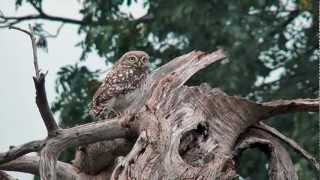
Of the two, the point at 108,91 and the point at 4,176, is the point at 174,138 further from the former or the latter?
the point at 108,91

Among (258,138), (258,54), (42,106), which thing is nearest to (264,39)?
(258,54)

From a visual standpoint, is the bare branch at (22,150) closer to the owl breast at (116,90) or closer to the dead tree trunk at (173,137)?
the dead tree trunk at (173,137)

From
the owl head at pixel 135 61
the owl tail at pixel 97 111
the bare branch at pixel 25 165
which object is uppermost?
the owl head at pixel 135 61

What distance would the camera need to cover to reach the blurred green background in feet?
35.7

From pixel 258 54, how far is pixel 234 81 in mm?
891

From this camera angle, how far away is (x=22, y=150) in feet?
14.7

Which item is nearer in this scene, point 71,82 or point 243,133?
point 243,133

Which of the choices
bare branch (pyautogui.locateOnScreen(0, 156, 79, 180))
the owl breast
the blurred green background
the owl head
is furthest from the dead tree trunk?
the blurred green background

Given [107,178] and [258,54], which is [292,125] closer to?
[258,54]

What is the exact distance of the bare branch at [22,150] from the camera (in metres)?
4.48

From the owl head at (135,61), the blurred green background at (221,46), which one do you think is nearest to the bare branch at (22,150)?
the owl head at (135,61)

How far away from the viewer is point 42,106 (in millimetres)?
4297

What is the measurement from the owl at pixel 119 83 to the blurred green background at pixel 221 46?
4.12 metres

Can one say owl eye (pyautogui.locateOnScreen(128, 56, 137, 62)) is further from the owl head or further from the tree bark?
the tree bark
